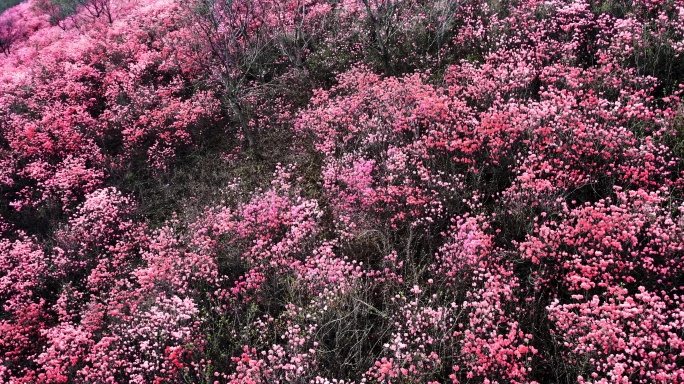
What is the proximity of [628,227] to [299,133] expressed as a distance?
8.27m

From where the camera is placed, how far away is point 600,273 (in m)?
5.87

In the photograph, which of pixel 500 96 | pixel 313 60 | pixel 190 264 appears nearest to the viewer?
pixel 190 264

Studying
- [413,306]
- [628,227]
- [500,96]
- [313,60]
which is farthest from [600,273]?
[313,60]

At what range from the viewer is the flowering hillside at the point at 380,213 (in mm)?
5750

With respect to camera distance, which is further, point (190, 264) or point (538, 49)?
point (538, 49)

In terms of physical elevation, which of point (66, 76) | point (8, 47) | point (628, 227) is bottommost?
point (628, 227)

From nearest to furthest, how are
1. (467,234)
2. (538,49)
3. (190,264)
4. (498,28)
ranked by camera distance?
1. (467,234)
2. (190,264)
3. (538,49)
4. (498,28)

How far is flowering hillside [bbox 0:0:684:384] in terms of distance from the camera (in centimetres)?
575

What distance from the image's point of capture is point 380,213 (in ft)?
26.9

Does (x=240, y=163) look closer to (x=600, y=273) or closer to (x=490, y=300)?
(x=490, y=300)

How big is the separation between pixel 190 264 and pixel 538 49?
9.50 meters

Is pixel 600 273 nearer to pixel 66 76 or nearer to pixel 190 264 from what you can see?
pixel 190 264

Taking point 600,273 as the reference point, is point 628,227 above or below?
above

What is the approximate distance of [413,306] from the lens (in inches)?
250
